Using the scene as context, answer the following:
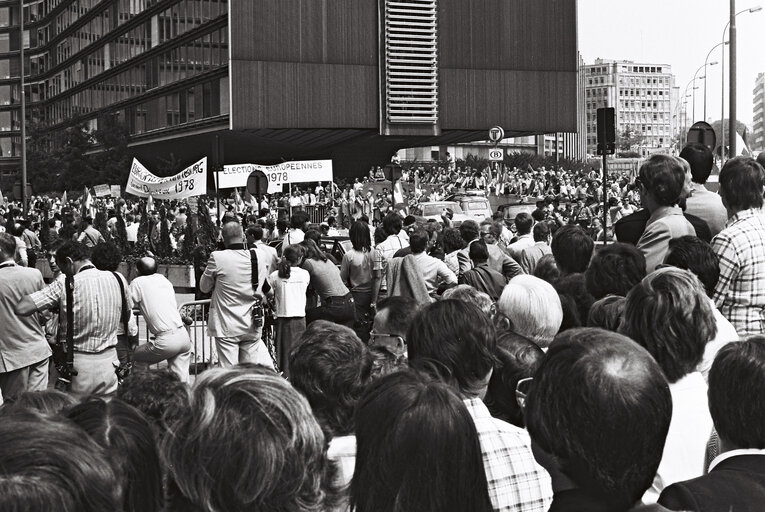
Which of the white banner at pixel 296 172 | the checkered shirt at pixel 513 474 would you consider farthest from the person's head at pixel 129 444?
the white banner at pixel 296 172

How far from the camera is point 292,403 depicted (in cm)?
271

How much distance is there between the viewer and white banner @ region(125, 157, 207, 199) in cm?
2219

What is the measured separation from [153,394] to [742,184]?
3903 mm

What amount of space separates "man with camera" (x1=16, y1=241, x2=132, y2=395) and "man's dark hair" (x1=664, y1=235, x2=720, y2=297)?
4436 millimetres

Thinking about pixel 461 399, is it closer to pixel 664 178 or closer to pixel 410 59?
pixel 664 178

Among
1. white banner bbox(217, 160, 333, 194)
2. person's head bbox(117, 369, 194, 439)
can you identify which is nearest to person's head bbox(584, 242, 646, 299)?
person's head bbox(117, 369, 194, 439)

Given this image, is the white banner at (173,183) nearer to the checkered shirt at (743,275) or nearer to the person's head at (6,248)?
the person's head at (6,248)

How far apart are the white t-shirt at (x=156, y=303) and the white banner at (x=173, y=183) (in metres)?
12.8

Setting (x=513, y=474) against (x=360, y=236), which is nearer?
(x=513, y=474)

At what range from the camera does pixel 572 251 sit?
754 centimetres

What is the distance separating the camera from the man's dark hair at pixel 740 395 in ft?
10.5

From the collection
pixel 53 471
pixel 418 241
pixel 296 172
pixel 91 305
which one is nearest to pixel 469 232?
pixel 418 241

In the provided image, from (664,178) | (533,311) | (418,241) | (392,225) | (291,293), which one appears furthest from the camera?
(392,225)

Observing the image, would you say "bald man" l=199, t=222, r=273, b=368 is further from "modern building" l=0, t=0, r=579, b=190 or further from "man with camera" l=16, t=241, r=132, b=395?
"modern building" l=0, t=0, r=579, b=190
